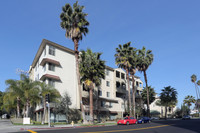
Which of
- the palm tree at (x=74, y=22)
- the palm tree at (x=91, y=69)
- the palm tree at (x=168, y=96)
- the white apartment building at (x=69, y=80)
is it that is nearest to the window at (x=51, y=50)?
the white apartment building at (x=69, y=80)

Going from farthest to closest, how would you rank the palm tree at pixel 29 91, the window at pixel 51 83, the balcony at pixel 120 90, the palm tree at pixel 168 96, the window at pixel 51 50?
the palm tree at pixel 168 96
the balcony at pixel 120 90
the window at pixel 51 50
the window at pixel 51 83
the palm tree at pixel 29 91

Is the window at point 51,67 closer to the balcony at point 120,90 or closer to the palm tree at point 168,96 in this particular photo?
the balcony at point 120,90

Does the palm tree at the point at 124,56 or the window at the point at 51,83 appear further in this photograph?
the palm tree at the point at 124,56

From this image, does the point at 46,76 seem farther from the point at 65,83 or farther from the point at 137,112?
the point at 137,112

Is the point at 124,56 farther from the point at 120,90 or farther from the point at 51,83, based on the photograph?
the point at 51,83

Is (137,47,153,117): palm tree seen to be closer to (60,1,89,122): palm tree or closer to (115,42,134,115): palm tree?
(115,42,134,115): palm tree

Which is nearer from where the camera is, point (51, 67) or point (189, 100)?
point (51, 67)

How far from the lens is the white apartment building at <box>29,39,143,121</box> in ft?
122

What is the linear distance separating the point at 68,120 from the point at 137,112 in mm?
Answer: 22151

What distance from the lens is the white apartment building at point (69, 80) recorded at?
3725 centimetres

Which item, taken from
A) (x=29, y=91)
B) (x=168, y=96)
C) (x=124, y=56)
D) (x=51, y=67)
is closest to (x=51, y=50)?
(x=51, y=67)

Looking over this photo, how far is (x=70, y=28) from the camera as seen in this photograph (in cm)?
3541

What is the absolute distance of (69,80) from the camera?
40719 millimetres

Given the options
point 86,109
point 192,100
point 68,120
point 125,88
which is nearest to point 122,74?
point 125,88
